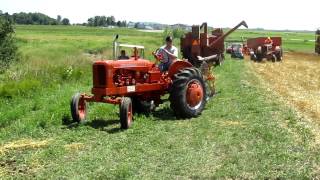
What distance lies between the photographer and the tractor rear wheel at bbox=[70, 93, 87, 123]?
36.7ft

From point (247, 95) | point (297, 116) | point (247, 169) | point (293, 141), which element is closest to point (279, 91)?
point (247, 95)

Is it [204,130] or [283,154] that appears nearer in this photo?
[283,154]

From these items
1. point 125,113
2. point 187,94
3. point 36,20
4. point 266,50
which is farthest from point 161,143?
point 36,20

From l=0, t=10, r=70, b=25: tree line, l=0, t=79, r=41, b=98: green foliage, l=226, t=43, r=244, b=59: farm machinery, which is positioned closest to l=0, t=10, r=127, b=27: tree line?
l=0, t=10, r=70, b=25: tree line

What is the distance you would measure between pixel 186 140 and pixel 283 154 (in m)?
1.89

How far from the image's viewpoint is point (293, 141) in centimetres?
929

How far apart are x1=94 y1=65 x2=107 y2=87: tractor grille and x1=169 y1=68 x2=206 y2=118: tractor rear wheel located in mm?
1707

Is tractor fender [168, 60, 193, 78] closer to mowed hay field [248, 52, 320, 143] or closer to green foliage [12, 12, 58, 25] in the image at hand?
mowed hay field [248, 52, 320, 143]

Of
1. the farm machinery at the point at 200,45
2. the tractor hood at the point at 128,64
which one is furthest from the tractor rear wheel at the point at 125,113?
the farm machinery at the point at 200,45

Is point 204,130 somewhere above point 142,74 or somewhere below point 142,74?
below

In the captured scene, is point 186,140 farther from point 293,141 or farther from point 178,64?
point 178,64

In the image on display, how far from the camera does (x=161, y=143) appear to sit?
9297 millimetres

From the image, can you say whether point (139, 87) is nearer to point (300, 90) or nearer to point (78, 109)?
point (78, 109)

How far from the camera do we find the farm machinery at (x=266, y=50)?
35.0 m
